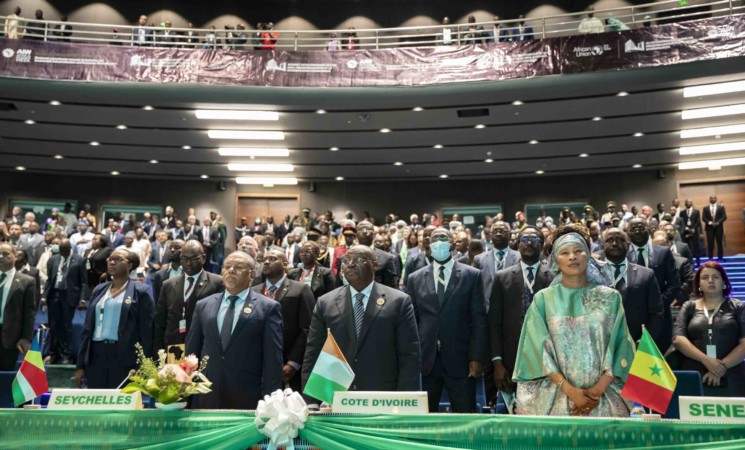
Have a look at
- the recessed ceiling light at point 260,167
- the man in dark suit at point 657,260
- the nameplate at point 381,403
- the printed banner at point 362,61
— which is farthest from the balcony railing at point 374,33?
the nameplate at point 381,403

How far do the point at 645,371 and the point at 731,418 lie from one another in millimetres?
386

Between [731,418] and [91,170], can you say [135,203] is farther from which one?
[731,418]

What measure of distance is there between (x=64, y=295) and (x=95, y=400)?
270 inches

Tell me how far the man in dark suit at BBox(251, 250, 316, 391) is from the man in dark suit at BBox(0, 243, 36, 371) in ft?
8.08

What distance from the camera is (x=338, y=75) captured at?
1457 cm

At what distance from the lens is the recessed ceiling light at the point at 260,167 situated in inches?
782

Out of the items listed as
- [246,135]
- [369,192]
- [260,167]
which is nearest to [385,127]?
[246,135]

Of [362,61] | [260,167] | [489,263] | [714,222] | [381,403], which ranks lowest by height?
[381,403]

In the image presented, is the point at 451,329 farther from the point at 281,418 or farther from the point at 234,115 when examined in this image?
the point at 234,115

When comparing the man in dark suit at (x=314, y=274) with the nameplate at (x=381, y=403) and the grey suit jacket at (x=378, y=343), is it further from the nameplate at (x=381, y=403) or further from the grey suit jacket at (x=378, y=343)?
the nameplate at (x=381, y=403)

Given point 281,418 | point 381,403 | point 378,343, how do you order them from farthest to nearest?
point 378,343
point 381,403
point 281,418

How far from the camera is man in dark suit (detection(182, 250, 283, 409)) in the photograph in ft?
13.9

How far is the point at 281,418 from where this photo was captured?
2.76 meters

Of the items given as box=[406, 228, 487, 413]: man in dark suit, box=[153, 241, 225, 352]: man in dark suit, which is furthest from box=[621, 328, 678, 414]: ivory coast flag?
box=[153, 241, 225, 352]: man in dark suit
